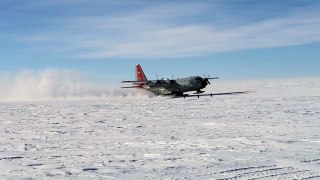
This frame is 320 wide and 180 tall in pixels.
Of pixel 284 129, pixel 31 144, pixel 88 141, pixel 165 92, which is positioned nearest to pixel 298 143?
pixel 284 129

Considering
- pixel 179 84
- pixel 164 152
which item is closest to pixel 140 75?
pixel 179 84

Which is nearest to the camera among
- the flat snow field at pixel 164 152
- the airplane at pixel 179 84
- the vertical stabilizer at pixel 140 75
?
the flat snow field at pixel 164 152

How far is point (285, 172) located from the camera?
31.1 feet

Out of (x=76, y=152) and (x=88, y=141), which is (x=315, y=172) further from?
(x=88, y=141)

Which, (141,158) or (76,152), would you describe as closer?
(141,158)

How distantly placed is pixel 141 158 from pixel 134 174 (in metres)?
2.10

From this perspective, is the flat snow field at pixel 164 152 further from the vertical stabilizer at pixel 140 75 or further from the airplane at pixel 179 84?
the vertical stabilizer at pixel 140 75

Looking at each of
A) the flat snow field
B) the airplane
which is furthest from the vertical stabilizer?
the flat snow field

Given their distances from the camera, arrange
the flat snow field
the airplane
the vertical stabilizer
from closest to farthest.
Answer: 1. the flat snow field
2. the airplane
3. the vertical stabilizer

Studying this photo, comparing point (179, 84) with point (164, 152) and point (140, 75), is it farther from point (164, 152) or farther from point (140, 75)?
point (164, 152)

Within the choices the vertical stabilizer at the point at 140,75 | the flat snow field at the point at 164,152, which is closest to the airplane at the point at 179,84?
the vertical stabilizer at the point at 140,75

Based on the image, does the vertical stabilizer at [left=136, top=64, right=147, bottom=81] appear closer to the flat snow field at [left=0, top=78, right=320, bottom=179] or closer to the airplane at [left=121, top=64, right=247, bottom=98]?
the airplane at [left=121, top=64, right=247, bottom=98]

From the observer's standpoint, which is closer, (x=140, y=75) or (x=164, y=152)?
(x=164, y=152)

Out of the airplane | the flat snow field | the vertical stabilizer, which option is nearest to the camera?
the flat snow field
